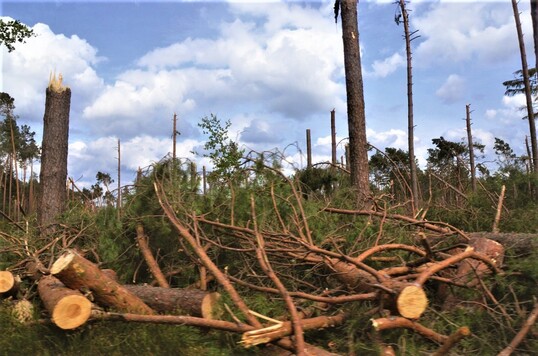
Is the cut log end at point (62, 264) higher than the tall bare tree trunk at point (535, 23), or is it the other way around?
the tall bare tree trunk at point (535, 23)

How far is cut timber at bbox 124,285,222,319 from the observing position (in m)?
4.31

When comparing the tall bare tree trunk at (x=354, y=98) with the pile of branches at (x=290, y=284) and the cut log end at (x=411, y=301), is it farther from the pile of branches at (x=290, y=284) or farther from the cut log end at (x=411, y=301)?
the cut log end at (x=411, y=301)

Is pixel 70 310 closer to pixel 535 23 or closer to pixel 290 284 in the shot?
pixel 290 284

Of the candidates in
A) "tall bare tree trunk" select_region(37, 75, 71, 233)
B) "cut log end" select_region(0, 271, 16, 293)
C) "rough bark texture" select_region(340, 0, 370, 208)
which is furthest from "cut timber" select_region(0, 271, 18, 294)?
"rough bark texture" select_region(340, 0, 370, 208)

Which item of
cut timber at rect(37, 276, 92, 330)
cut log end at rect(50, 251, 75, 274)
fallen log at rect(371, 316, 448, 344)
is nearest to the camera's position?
fallen log at rect(371, 316, 448, 344)

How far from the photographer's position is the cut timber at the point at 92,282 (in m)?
4.36

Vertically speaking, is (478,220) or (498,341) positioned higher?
(478,220)

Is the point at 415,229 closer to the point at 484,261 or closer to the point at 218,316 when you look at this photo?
the point at 484,261

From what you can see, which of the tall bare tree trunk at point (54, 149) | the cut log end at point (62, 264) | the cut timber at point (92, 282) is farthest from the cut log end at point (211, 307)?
the tall bare tree trunk at point (54, 149)

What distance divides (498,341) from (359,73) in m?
6.73

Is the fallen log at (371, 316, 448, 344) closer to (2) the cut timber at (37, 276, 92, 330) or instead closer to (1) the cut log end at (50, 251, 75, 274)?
(2) the cut timber at (37, 276, 92, 330)

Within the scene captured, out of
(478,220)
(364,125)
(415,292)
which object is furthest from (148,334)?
(364,125)

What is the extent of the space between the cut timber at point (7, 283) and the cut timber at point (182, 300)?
4.97ft

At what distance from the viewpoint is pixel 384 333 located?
3.81m
